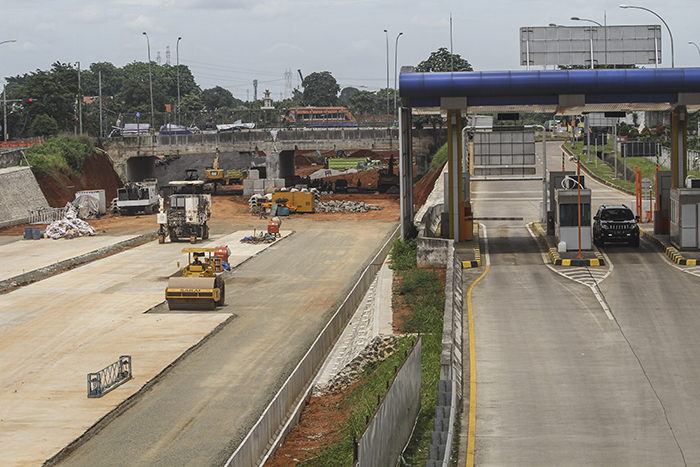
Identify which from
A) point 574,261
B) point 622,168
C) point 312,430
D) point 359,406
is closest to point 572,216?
point 574,261

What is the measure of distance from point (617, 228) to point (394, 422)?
71.6ft

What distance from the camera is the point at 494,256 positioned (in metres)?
32.3

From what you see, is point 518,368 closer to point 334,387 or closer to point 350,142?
point 334,387

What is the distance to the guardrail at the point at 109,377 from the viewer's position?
2180 centimetres

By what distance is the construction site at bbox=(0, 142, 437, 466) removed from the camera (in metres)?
21.4

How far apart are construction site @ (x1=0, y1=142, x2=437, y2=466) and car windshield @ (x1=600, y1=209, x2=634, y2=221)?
38.5ft

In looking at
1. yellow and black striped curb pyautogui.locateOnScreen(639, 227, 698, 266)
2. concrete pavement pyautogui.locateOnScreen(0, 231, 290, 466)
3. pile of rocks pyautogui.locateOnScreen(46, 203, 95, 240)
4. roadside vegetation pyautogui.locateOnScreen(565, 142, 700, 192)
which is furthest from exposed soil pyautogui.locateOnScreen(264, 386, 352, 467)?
roadside vegetation pyautogui.locateOnScreen(565, 142, 700, 192)

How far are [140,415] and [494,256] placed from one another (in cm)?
1653

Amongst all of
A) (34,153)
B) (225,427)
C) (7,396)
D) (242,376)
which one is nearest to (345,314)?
(242,376)

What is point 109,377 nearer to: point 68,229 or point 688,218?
point 688,218

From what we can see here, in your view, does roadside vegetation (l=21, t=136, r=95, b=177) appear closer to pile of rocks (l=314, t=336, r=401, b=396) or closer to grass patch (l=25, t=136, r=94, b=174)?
grass patch (l=25, t=136, r=94, b=174)

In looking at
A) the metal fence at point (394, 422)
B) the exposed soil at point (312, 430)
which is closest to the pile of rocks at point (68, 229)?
the exposed soil at point (312, 430)

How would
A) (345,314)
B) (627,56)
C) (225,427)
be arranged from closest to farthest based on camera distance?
(225,427) → (345,314) → (627,56)

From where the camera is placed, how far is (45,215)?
2581 inches
